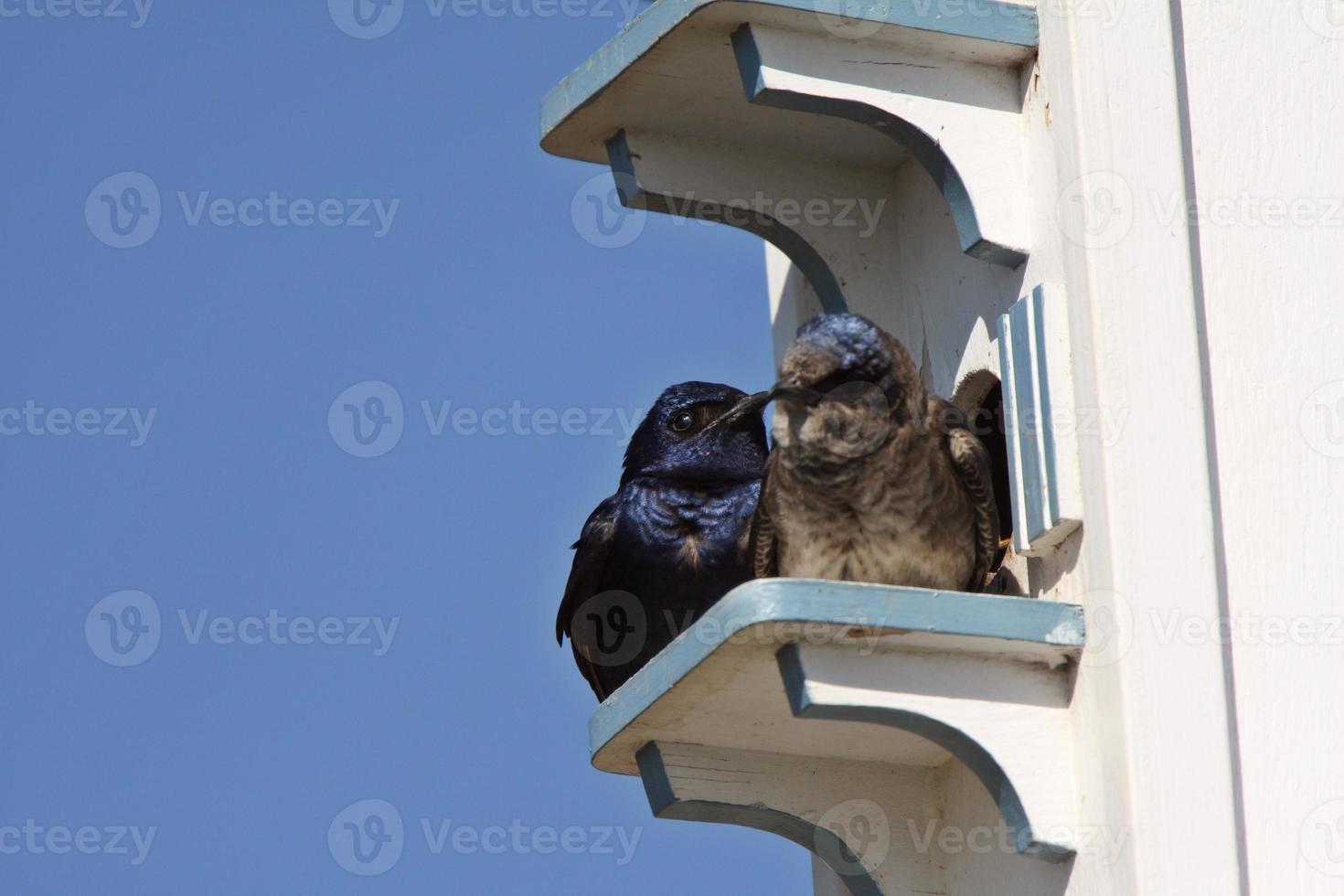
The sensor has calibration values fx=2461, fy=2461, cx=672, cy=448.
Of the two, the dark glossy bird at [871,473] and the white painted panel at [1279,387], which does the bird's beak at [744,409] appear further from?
the white painted panel at [1279,387]

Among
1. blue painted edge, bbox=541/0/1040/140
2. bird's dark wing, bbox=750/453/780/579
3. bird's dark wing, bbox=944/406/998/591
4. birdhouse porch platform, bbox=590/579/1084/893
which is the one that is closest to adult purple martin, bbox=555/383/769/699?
bird's dark wing, bbox=750/453/780/579

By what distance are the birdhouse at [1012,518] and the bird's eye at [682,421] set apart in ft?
3.38

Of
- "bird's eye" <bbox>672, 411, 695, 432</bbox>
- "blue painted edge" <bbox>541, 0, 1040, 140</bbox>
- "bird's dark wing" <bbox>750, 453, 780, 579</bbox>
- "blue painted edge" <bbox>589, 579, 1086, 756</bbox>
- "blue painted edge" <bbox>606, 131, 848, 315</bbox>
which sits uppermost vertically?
"blue painted edge" <bbox>541, 0, 1040, 140</bbox>

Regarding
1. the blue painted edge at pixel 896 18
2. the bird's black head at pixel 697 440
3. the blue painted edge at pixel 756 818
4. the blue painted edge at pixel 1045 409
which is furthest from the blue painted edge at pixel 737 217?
the blue painted edge at pixel 756 818

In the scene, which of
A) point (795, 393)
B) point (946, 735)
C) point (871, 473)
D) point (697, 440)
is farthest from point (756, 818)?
point (697, 440)

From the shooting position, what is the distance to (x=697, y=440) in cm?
549

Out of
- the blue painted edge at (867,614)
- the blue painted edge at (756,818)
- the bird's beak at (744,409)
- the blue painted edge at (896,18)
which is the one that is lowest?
the blue painted edge at (756,818)

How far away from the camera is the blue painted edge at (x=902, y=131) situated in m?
4.06

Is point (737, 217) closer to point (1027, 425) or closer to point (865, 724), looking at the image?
point (1027, 425)

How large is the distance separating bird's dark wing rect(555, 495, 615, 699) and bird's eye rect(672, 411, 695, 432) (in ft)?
0.83

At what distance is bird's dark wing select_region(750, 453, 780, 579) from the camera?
4.40 meters

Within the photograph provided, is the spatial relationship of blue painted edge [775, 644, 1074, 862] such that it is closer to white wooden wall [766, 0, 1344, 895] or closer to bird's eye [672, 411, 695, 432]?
white wooden wall [766, 0, 1344, 895]

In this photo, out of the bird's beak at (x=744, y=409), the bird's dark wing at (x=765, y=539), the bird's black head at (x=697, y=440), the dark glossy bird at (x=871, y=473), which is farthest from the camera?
the bird's black head at (x=697, y=440)

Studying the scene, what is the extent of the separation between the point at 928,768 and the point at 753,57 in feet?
4.04
